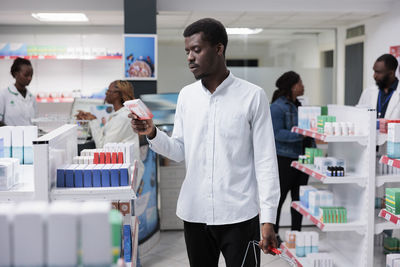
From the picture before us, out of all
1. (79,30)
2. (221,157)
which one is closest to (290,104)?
(221,157)

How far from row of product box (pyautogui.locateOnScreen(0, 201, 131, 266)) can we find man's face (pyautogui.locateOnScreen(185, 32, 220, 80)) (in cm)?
104

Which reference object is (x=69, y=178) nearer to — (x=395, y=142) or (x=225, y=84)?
(x=225, y=84)

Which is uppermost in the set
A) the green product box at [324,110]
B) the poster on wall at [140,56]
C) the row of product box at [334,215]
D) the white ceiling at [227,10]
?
the white ceiling at [227,10]

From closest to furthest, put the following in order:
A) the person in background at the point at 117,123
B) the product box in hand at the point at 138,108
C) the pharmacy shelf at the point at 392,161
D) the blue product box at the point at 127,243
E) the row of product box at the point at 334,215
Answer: the product box in hand at the point at 138,108 < the blue product box at the point at 127,243 < the pharmacy shelf at the point at 392,161 < the row of product box at the point at 334,215 < the person in background at the point at 117,123

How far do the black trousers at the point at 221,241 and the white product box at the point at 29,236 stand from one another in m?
1.12

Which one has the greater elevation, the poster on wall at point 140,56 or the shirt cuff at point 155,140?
the poster on wall at point 140,56

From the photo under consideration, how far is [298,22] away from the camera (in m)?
8.44

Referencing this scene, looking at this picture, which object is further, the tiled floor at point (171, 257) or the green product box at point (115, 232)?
the tiled floor at point (171, 257)

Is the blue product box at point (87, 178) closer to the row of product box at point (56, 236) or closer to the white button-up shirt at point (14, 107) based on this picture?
the row of product box at point (56, 236)

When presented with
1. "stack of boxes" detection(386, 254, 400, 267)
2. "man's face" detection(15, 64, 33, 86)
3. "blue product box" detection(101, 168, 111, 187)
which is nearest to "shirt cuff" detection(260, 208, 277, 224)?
"blue product box" detection(101, 168, 111, 187)

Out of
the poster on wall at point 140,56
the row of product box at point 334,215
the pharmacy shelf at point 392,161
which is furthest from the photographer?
the poster on wall at point 140,56

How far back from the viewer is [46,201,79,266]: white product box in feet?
3.65

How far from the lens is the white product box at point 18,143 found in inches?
111

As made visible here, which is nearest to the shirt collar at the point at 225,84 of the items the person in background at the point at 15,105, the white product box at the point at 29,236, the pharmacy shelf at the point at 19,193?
the pharmacy shelf at the point at 19,193
